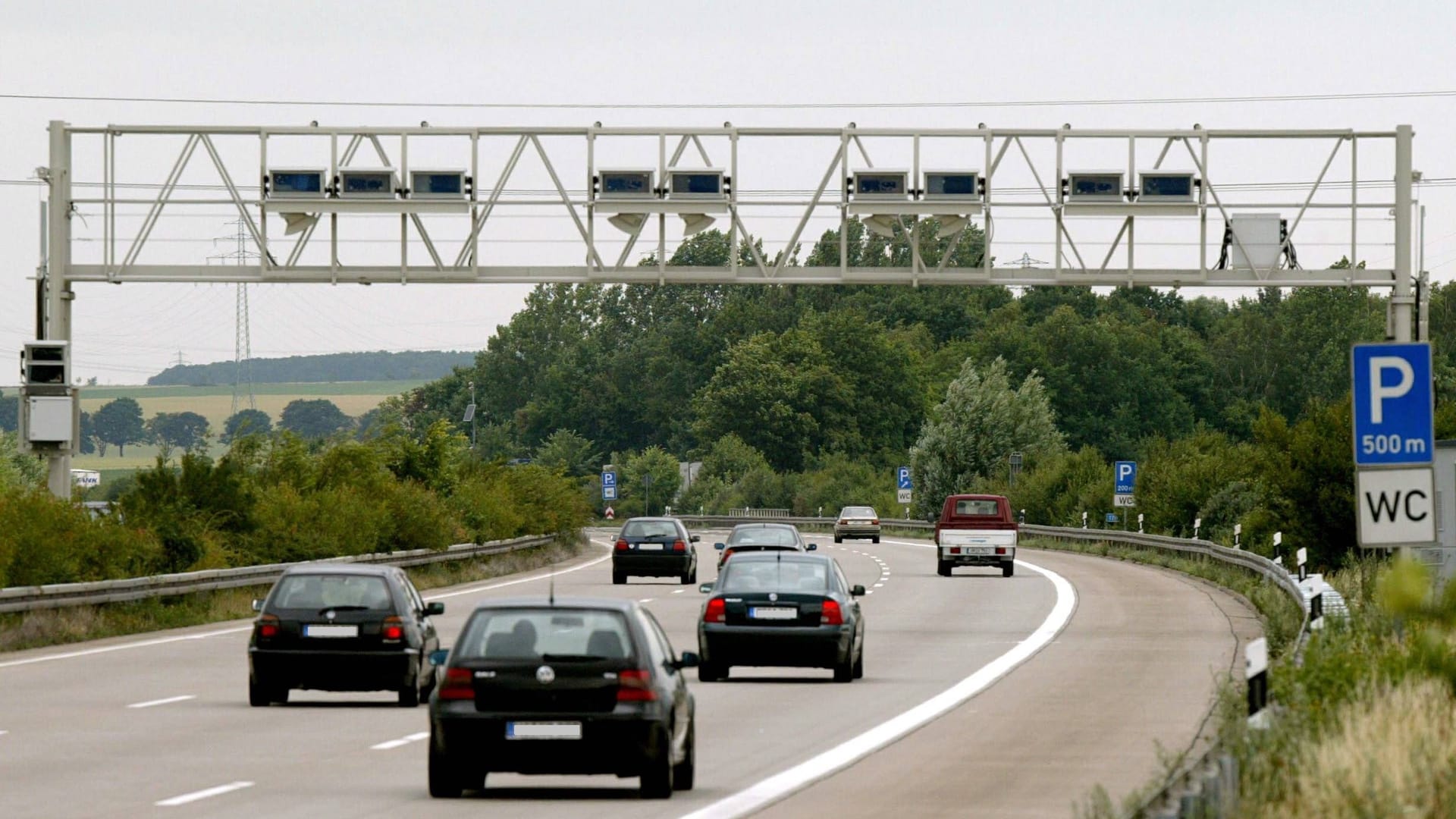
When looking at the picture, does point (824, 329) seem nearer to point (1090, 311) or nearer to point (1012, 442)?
point (1090, 311)

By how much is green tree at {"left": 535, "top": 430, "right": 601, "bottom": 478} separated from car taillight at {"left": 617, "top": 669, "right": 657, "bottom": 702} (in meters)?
155

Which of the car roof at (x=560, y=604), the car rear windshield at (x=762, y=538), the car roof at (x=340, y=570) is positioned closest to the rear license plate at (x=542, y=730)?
the car roof at (x=560, y=604)

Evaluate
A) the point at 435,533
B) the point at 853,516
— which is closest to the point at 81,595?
the point at 435,533

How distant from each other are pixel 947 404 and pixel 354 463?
59.4 meters

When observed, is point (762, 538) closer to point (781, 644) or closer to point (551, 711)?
point (781, 644)

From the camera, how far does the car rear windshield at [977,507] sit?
190 feet

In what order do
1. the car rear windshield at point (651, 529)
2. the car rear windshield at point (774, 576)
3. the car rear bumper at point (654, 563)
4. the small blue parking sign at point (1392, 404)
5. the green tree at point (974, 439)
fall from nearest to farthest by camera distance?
1. the small blue parking sign at point (1392, 404)
2. the car rear windshield at point (774, 576)
3. the car rear bumper at point (654, 563)
4. the car rear windshield at point (651, 529)
5. the green tree at point (974, 439)

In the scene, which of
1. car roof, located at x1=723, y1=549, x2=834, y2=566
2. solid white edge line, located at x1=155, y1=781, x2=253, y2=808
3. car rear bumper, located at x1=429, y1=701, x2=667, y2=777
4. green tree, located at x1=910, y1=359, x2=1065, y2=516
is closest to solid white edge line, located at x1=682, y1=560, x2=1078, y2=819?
car rear bumper, located at x1=429, y1=701, x2=667, y2=777

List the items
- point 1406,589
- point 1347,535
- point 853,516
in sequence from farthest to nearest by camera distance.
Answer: point 853,516 → point 1347,535 → point 1406,589

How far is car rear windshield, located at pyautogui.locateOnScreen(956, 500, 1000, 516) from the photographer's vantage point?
190 ft

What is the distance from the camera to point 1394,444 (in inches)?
697

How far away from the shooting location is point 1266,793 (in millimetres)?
11523

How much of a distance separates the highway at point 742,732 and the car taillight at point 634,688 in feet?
2.03

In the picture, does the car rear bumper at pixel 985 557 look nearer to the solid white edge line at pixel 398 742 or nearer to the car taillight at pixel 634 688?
the solid white edge line at pixel 398 742
